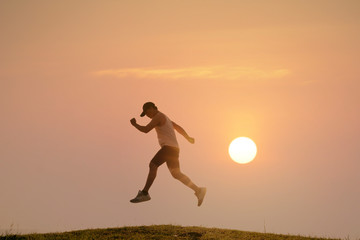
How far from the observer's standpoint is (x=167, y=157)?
1432 cm

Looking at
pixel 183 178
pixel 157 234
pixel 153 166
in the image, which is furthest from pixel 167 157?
pixel 157 234

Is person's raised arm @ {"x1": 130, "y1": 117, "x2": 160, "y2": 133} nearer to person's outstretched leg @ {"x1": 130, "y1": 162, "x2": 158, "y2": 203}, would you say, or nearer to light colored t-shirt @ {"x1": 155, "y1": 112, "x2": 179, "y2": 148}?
light colored t-shirt @ {"x1": 155, "y1": 112, "x2": 179, "y2": 148}

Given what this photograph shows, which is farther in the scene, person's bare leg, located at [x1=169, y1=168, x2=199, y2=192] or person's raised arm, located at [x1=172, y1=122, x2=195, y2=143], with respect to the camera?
person's raised arm, located at [x1=172, y1=122, x2=195, y2=143]

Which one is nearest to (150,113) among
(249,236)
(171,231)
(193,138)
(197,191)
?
(193,138)

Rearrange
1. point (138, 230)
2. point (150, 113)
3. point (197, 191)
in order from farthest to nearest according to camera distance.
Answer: point (138, 230) → point (197, 191) → point (150, 113)

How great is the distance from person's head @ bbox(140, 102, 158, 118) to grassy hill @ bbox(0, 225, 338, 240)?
11.9 feet

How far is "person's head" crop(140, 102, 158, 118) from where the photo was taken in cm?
1416

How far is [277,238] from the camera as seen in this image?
15.7m

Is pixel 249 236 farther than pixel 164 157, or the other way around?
pixel 249 236

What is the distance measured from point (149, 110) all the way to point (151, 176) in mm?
1905

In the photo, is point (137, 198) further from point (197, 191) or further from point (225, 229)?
point (225, 229)

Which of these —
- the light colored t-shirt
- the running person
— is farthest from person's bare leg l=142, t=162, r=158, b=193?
the light colored t-shirt

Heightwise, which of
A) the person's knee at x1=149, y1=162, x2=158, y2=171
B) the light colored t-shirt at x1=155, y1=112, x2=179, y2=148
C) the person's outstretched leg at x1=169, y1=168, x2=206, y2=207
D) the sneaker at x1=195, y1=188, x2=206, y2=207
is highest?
the light colored t-shirt at x1=155, y1=112, x2=179, y2=148

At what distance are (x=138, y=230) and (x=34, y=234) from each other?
3300 mm
